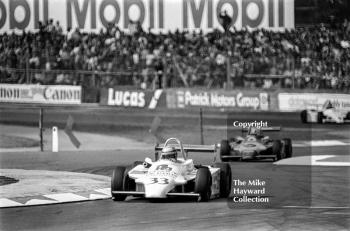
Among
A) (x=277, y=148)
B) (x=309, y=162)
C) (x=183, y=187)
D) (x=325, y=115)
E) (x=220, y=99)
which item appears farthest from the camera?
(x=220, y=99)

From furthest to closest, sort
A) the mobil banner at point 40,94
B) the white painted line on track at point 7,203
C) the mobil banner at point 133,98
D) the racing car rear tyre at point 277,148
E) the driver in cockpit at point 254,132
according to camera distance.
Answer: the mobil banner at point 40,94 < the mobil banner at point 133,98 < the driver in cockpit at point 254,132 < the racing car rear tyre at point 277,148 < the white painted line on track at point 7,203

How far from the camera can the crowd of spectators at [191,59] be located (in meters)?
23.6

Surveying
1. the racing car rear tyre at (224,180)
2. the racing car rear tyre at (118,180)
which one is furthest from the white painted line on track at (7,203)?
the racing car rear tyre at (224,180)

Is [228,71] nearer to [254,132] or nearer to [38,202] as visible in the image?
[254,132]

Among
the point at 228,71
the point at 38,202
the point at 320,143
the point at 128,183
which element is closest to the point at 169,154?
the point at 128,183

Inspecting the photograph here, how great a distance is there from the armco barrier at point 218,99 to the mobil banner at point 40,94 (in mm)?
3390

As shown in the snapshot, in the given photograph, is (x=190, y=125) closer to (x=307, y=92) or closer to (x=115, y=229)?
(x=307, y=92)

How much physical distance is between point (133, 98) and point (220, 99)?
2.98m

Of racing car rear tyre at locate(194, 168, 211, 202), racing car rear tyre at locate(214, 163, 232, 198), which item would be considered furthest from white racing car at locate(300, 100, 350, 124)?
racing car rear tyre at locate(194, 168, 211, 202)

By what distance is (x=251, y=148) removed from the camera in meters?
16.4

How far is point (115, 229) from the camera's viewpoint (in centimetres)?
882

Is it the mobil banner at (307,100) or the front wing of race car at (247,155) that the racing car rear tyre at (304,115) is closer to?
the mobil banner at (307,100)

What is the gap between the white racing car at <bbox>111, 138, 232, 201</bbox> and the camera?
10523mm

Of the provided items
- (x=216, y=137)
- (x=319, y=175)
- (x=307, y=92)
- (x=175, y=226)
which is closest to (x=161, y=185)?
(x=175, y=226)
